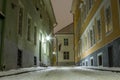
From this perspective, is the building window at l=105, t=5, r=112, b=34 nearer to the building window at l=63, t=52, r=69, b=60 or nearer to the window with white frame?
the window with white frame

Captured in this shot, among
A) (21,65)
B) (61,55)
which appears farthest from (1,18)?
(61,55)

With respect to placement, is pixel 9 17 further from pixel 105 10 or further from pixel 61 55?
pixel 61 55

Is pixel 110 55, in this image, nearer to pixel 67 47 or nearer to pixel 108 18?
pixel 108 18

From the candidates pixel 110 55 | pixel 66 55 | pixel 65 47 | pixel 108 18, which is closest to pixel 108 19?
pixel 108 18

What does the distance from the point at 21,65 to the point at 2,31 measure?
410cm

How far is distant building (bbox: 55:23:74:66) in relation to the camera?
146 ft

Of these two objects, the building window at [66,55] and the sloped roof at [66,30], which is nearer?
the building window at [66,55]

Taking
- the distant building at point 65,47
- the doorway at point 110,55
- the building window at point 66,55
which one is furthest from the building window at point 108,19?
the building window at point 66,55

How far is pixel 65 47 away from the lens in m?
45.8

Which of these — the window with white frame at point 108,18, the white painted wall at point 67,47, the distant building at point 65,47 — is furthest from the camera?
the white painted wall at point 67,47

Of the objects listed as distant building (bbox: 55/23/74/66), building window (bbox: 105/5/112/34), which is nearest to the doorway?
building window (bbox: 105/5/112/34)

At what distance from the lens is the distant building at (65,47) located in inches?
1751

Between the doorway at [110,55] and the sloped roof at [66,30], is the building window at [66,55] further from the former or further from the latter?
the doorway at [110,55]

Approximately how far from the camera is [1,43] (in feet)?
31.7
